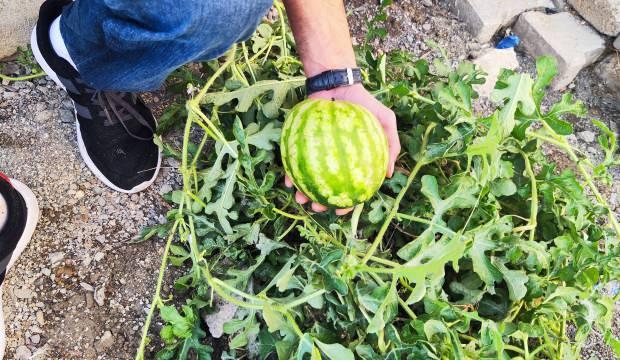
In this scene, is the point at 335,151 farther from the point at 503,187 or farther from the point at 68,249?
the point at 68,249

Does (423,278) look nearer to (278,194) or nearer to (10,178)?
(278,194)

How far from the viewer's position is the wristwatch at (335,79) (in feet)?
6.17

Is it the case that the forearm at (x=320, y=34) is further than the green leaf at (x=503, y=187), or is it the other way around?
the forearm at (x=320, y=34)

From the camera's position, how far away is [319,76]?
1900 mm

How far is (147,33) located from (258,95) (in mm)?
→ 502

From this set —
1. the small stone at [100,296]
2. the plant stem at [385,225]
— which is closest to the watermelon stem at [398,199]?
the plant stem at [385,225]

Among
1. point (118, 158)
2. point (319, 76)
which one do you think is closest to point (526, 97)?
point (319, 76)

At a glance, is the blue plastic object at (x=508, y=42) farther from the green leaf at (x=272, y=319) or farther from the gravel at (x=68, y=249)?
the green leaf at (x=272, y=319)

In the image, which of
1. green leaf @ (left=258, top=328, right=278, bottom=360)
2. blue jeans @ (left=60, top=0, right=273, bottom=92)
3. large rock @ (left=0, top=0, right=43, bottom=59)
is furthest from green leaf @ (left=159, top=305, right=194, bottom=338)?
large rock @ (left=0, top=0, right=43, bottom=59)

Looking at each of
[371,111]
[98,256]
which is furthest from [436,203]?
[98,256]

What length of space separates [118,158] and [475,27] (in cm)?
175

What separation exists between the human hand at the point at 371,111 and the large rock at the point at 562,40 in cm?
135

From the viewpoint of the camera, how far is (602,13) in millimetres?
2832

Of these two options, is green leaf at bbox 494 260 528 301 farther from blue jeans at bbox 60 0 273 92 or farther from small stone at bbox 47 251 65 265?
small stone at bbox 47 251 65 265
